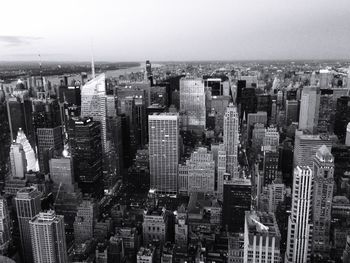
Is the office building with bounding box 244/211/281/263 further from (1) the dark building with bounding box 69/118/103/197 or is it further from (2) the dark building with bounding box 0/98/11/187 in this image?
(2) the dark building with bounding box 0/98/11/187

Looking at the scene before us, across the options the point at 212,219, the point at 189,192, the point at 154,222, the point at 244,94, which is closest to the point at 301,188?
the point at 212,219

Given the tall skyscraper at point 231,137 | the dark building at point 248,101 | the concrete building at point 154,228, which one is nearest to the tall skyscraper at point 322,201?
the concrete building at point 154,228

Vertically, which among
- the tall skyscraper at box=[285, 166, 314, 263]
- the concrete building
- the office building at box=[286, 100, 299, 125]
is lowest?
the concrete building

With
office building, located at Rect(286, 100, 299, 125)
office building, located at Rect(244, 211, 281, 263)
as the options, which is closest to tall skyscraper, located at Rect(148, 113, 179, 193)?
office building, located at Rect(286, 100, 299, 125)

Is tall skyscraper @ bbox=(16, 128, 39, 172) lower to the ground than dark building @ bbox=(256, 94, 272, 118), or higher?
lower

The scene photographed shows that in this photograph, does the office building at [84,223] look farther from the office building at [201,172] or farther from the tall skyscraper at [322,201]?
the tall skyscraper at [322,201]

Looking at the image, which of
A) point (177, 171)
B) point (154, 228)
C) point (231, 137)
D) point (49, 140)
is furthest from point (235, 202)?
point (49, 140)

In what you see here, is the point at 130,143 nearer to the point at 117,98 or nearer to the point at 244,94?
the point at 117,98
